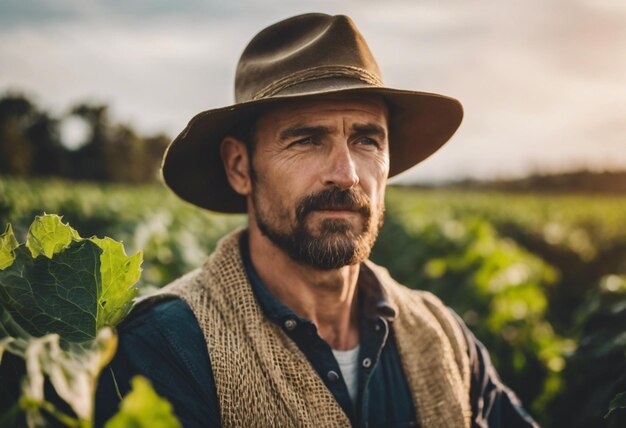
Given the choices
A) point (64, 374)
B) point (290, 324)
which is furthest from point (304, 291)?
point (64, 374)

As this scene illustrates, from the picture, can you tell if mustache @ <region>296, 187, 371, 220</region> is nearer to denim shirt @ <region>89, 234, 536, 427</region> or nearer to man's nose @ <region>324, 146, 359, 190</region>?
man's nose @ <region>324, 146, 359, 190</region>

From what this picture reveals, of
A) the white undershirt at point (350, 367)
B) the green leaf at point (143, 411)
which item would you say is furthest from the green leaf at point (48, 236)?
the white undershirt at point (350, 367)

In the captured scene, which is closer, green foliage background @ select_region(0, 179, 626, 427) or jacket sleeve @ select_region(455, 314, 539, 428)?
jacket sleeve @ select_region(455, 314, 539, 428)

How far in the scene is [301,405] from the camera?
1936 mm

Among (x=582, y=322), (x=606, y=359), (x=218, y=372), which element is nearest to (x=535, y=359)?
(x=582, y=322)

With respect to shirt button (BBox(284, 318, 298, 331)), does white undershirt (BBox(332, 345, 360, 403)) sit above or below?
below

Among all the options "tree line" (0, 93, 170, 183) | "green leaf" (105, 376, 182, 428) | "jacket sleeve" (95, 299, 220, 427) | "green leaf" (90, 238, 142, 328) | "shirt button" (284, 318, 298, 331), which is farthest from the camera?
"tree line" (0, 93, 170, 183)

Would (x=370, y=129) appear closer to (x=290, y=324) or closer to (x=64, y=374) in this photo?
(x=290, y=324)

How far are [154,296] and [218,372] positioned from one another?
45cm

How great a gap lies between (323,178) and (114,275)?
101 cm

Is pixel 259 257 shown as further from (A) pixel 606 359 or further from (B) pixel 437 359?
(A) pixel 606 359

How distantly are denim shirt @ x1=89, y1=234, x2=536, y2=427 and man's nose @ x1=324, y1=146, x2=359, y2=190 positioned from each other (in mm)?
565

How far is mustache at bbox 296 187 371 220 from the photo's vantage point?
2.25 m

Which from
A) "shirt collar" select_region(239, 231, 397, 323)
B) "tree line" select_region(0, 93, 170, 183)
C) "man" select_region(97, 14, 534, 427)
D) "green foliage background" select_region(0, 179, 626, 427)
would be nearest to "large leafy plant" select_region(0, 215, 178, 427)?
"man" select_region(97, 14, 534, 427)
